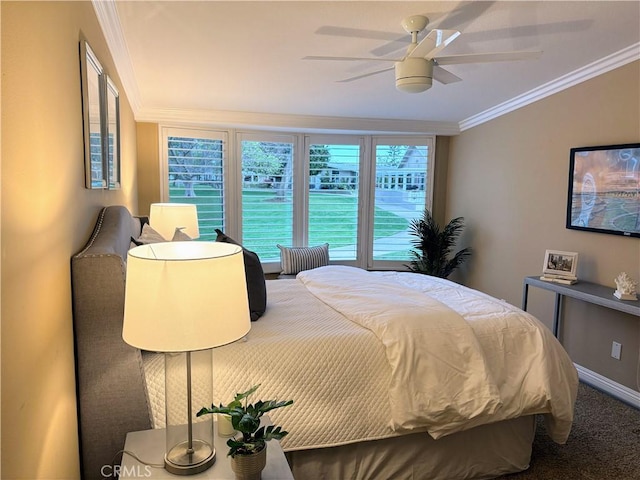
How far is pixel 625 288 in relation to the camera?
2.80m

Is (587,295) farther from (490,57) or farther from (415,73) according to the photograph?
(415,73)

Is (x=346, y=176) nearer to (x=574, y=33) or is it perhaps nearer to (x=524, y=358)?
(x=574, y=33)

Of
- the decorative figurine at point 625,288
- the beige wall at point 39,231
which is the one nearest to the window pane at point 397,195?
the decorative figurine at point 625,288

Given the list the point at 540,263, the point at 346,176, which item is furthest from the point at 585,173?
the point at 346,176

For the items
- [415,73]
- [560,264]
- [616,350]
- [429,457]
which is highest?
[415,73]

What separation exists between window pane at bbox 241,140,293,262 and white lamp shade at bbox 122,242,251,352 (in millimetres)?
3787

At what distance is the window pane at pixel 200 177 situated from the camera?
462cm

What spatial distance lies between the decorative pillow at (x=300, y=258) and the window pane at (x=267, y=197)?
0.26 meters

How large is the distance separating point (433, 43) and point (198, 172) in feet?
10.6

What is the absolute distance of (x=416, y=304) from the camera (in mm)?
2266

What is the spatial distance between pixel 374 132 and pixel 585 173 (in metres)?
2.33

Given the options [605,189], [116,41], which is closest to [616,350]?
[605,189]

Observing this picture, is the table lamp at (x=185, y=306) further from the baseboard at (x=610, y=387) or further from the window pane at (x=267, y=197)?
the window pane at (x=267, y=197)

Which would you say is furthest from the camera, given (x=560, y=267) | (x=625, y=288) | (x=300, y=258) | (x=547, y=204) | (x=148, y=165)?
(x=300, y=258)
